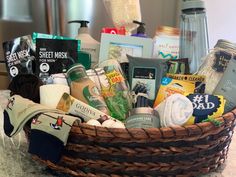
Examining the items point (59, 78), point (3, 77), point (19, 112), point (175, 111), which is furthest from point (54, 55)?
point (3, 77)

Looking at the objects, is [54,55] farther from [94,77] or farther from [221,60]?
[221,60]

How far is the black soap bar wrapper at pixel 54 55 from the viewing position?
64 centimetres

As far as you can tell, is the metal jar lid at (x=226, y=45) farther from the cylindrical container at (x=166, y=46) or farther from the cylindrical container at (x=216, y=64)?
the cylindrical container at (x=166, y=46)

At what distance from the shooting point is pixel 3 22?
1627 millimetres

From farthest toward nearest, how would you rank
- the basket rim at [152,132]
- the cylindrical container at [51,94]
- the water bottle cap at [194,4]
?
the water bottle cap at [194,4] < the cylindrical container at [51,94] < the basket rim at [152,132]

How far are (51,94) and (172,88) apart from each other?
0.68 feet

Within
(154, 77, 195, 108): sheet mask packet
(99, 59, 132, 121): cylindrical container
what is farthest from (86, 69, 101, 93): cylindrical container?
(154, 77, 195, 108): sheet mask packet

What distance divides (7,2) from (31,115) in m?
1.28

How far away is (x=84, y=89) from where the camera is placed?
22.1 inches

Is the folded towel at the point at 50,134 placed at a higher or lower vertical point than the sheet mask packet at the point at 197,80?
lower

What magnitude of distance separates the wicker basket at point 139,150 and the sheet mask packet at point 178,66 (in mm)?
178

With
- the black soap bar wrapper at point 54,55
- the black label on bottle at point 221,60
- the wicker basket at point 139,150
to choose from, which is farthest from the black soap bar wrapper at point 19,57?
the black label on bottle at point 221,60

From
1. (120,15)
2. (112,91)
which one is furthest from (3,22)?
(112,91)

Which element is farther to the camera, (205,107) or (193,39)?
(193,39)
